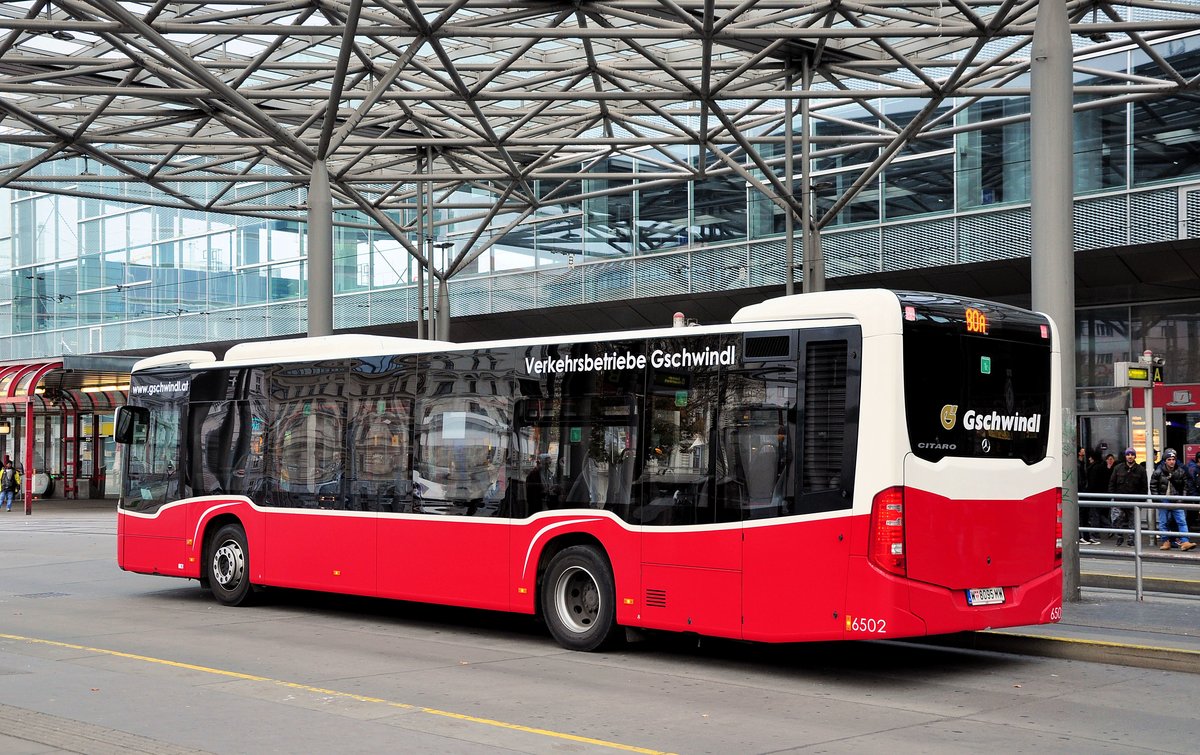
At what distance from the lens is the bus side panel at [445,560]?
42.1ft

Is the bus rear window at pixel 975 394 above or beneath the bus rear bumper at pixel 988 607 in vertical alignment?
above

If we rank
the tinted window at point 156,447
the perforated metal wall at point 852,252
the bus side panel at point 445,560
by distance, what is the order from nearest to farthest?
the bus side panel at point 445,560, the tinted window at point 156,447, the perforated metal wall at point 852,252

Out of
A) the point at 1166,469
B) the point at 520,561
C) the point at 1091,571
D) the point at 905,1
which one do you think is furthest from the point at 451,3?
the point at 1166,469

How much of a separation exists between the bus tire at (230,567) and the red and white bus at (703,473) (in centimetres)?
56

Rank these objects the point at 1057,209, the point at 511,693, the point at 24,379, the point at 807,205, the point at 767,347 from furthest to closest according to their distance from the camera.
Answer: the point at 24,379, the point at 807,205, the point at 1057,209, the point at 767,347, the point at 511,693

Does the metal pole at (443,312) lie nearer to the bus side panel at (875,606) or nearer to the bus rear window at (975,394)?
the bus rear window at (975,394)

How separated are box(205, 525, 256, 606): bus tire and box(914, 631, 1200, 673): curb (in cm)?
789

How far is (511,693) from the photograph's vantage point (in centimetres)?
991

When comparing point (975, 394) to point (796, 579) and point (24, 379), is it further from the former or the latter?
point (24, 379)

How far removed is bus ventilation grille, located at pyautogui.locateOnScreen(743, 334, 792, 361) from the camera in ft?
35.3

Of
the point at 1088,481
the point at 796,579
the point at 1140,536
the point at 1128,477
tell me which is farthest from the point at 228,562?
the point at 1088,481

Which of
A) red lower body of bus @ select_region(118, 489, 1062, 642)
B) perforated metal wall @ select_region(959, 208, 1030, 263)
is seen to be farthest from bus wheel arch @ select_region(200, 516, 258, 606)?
perforated metal wall @ select_region(959, 208, 1030, 263)

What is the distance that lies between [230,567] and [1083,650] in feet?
31.2

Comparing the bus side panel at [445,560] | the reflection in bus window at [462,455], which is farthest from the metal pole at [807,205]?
the bus side panel at [445,560]
